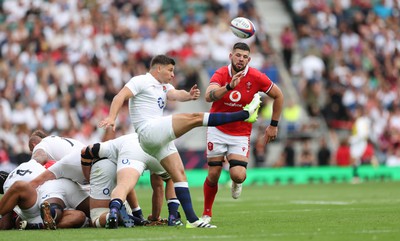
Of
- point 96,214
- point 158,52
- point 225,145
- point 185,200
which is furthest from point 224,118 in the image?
point 158,52

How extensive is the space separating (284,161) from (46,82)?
7.39 meters

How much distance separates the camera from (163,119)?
40.1 ft

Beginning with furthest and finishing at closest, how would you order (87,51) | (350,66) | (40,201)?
(350,66), (87,51), (40,201)

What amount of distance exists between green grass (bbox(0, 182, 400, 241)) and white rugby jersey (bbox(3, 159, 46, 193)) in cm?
78

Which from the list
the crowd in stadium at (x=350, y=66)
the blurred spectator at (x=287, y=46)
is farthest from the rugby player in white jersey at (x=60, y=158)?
the blurred spectator at (x=287, y=46)

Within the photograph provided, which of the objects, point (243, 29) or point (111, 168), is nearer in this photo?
point (111, 168)

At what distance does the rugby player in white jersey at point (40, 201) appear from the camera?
12.4m

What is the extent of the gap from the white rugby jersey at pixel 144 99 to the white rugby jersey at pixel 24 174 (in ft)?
5.05

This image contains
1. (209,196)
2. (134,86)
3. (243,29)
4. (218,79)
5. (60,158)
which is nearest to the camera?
(134,86)

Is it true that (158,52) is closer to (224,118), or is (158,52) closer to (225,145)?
(225,145)

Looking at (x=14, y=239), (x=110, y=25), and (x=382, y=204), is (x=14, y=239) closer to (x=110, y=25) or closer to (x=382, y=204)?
(x=382, y=204)

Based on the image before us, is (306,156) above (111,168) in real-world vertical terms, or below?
below

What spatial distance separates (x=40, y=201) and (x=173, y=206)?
1788mm

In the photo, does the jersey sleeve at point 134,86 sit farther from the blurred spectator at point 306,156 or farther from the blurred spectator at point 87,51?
the blurred spectator at point 306,156
